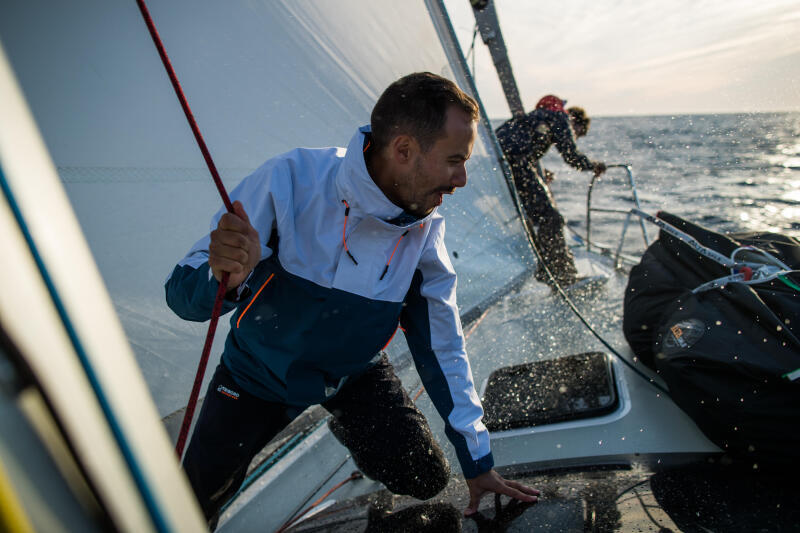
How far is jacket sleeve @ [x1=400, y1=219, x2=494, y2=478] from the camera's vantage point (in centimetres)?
141

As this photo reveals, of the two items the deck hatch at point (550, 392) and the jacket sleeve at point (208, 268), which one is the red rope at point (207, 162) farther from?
the deck hatch at point (550, 392)

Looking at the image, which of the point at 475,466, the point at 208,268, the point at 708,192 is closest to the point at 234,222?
the point at 208,268

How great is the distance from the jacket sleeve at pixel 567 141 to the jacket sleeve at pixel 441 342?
100 inches

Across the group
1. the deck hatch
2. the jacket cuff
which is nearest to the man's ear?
the jacket cuff

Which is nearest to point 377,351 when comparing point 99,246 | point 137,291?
point 137,291

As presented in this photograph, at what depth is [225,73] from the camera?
1.72 metres

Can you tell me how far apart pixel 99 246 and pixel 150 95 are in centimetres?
51

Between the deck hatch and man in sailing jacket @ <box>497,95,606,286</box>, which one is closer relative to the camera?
the deck hatch

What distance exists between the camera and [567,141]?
365cm

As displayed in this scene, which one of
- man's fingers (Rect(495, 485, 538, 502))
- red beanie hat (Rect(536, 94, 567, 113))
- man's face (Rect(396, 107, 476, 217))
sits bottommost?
man's fingers (Rect(495, 485, 538, 502))

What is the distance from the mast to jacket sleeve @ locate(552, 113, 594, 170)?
425mm

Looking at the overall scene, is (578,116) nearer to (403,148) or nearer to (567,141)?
(567,141)

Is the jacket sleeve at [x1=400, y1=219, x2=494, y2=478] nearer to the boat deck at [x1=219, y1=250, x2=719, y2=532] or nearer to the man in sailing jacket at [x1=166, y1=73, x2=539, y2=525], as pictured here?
the man in sailing jacket at [x1=166, y1=73, x2=539, y2=525]

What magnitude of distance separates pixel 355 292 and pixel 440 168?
0.41 meters
